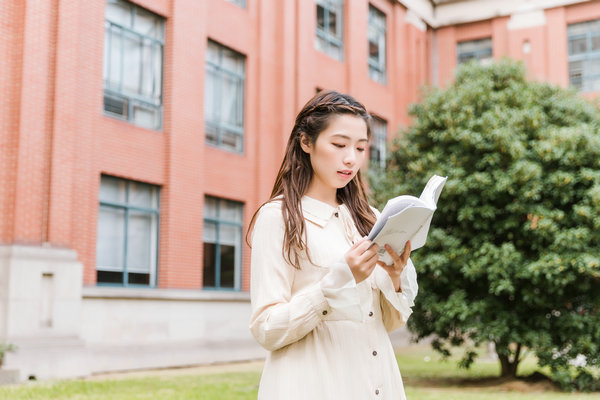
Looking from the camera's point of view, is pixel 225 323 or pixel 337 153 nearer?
pixel 337 153

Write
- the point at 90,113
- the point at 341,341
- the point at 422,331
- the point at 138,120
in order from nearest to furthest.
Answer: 1. the point at 341,341
2. the point at 422,331
3. the point at 90,113
4. the point at 138,120

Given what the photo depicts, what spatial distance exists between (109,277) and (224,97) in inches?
222

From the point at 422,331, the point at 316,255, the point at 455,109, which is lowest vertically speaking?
the point at 422,331

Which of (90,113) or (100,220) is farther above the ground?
(90,113)

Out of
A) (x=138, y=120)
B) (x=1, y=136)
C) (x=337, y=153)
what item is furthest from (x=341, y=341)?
(x=138, y=120)

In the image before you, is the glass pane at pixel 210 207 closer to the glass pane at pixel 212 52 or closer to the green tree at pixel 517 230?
the glass pane at pixel 212 52

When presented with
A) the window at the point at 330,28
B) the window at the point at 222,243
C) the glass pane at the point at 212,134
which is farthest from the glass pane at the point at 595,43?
the glass pane at the point at 212,134

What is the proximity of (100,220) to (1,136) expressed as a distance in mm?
2610

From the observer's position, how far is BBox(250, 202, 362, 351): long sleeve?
206 cm

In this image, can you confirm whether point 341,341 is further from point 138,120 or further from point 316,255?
point 138,120

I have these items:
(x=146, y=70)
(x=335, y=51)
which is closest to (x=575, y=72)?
(x=335, y=51)

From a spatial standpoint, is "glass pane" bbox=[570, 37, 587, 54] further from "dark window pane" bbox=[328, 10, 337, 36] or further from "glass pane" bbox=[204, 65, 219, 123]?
"glass pane" bbox=[204, 65, 219, 123]

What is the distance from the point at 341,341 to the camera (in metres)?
2.19

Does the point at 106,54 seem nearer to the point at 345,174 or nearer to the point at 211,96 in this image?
the point at 211,96
